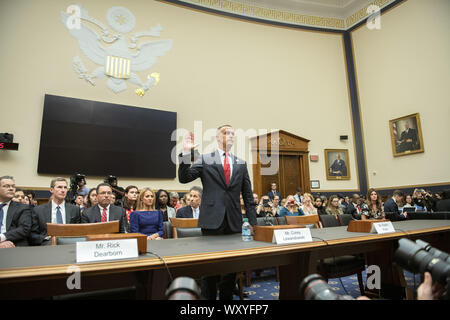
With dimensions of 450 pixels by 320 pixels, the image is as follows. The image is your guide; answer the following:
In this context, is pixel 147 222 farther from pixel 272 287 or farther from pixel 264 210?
pixel 264 210

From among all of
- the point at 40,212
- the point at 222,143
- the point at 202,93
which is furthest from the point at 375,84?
the point at 40,212

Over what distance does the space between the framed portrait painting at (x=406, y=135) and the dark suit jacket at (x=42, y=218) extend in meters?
8.66

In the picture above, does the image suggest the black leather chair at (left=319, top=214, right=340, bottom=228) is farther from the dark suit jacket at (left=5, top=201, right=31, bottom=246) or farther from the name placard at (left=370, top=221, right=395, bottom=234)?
the dark suit jacket at (left=5, top=201, right=31, bottom=246)

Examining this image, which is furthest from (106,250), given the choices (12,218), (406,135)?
(406,135)

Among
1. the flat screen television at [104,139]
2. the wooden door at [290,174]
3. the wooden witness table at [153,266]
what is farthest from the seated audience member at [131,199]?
the wooden door at [290,174]

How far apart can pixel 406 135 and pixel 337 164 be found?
211 centimetres

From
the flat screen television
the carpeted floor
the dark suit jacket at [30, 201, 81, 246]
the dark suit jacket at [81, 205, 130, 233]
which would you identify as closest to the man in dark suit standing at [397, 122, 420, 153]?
the carpeted floor

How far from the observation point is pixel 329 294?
67 centimetres

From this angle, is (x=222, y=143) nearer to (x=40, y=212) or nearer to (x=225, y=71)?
(x=40, y=212)

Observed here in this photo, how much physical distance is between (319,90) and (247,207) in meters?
8.50

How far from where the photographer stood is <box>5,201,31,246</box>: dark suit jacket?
101 inches

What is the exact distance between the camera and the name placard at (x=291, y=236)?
157 centimetres

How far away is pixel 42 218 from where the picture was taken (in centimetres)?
297
